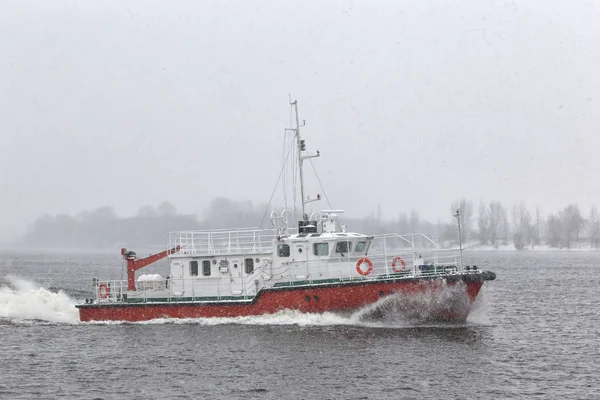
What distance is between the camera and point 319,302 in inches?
1187

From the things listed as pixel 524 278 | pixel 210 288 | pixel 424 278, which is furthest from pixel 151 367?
pixel 524 278

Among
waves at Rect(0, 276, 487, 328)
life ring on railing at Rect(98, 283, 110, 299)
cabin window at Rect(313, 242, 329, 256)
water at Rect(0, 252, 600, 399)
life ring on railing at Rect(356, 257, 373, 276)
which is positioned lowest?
water at Rect(0, 252, 600, 399)

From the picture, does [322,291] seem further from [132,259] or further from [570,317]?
[570,317]

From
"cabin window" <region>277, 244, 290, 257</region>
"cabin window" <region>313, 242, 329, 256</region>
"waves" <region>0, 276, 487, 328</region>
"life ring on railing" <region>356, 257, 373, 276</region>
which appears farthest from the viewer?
"cabin window" <region>277, 244, 290, 257</region>

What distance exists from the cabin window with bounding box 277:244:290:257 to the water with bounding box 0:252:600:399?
283 centimetres

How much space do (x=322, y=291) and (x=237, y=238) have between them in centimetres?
517

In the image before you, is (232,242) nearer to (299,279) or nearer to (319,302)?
(299,279)

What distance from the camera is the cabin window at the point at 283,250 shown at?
104 feet

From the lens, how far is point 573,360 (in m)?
Answer: 25.8

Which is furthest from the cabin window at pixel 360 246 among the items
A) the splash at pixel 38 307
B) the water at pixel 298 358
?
the splash at pixel 38 307

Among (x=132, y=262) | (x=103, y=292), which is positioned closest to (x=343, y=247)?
(x=132, y=262)

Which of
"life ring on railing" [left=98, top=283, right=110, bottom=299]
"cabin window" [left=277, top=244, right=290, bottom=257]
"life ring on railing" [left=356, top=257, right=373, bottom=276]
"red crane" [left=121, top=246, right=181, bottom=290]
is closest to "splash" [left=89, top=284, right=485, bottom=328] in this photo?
"life ring on railing" [left=356, top=257, right=373, bottom=276]

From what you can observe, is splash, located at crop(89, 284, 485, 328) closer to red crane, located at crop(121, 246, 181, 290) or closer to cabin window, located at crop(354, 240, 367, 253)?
cabin window, located at crop(354, 240, 367, 253)

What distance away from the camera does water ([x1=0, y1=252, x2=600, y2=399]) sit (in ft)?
71.7
